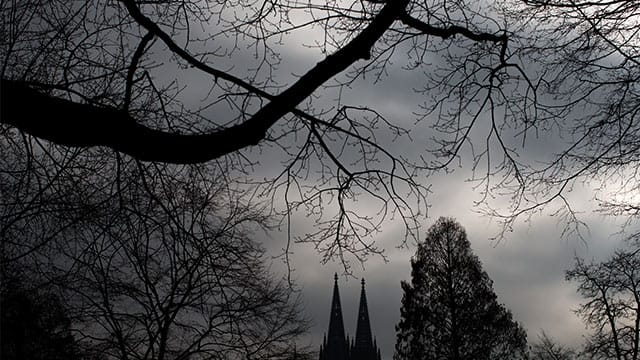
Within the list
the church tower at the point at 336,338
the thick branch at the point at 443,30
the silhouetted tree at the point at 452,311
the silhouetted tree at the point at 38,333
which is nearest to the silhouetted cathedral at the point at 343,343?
the church tower at the point at 336,338

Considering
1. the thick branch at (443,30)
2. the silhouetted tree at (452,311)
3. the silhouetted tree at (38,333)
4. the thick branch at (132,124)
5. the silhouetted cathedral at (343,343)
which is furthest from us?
the silhouetted cathedral at (343,343)

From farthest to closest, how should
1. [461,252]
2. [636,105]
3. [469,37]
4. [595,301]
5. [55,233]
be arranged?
[461,252], [595,301], [636,105], [469,37], [55,233]

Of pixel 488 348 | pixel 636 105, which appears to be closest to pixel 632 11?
pixel 636 105

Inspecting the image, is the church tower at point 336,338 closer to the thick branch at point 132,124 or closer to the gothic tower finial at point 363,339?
the gothic tower finial at point 363,339

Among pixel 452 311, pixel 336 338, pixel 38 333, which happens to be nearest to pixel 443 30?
pixel 38 333

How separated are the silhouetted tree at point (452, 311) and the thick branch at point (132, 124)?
1991 cm

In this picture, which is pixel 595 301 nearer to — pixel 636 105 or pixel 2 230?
pixel 636 105

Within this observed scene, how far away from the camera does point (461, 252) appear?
24.0m

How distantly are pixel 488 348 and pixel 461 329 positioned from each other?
1070mm

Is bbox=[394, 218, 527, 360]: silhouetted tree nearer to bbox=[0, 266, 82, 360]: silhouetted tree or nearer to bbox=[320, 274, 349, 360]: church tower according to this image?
bbox=[0, 266, 82, 360]: silhouetted tree

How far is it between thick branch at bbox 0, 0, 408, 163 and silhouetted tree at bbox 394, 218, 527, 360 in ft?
65.3

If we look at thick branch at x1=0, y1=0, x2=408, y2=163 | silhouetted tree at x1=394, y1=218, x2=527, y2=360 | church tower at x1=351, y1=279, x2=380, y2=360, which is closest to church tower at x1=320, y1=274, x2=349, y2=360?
church tower at x1=351, y1=279, x2=380, y2=360

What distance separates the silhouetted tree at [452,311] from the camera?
74.1 feet

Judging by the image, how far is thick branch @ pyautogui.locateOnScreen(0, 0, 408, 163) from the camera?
3.12 metres
